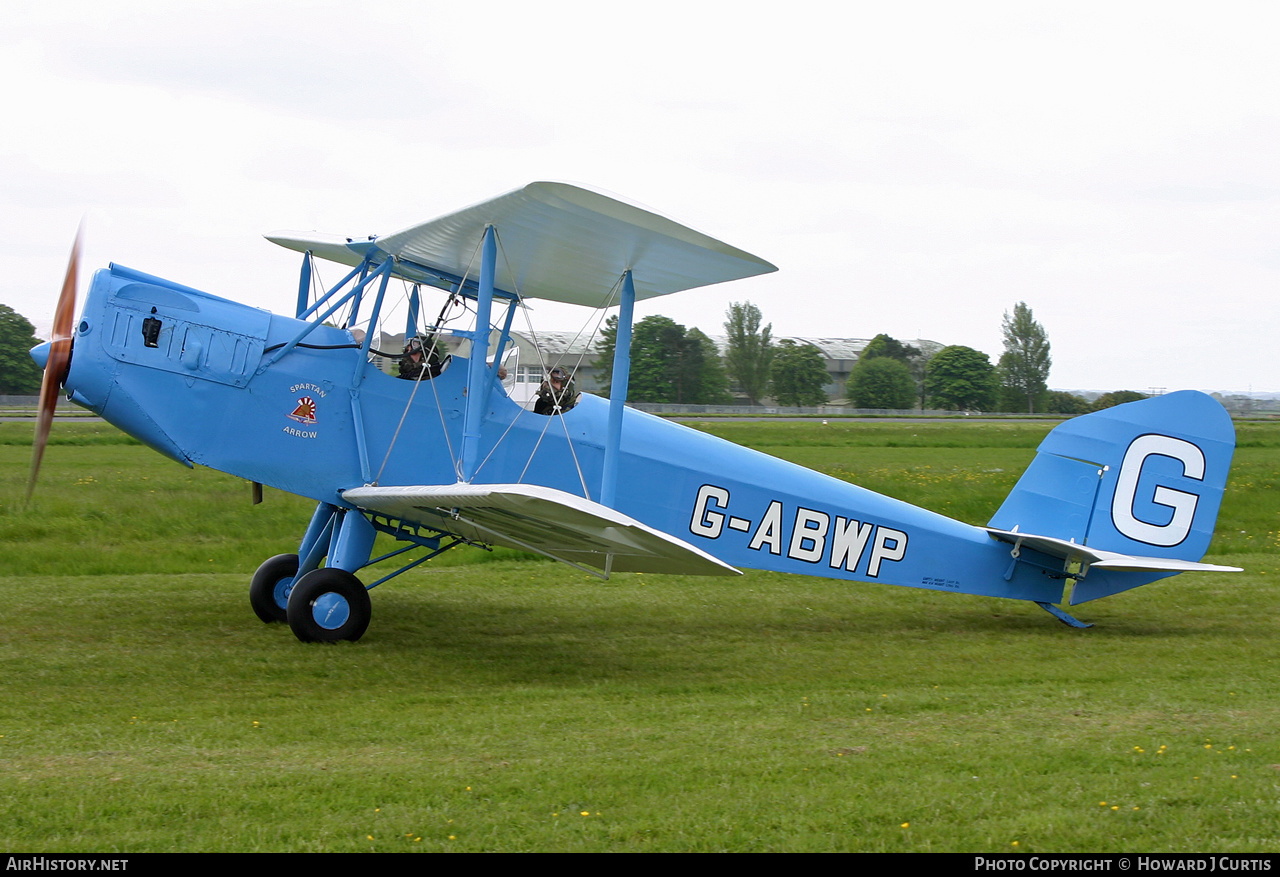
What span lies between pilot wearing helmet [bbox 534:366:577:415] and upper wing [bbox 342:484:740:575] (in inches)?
44.1

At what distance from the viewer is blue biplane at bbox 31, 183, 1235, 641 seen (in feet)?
23.5

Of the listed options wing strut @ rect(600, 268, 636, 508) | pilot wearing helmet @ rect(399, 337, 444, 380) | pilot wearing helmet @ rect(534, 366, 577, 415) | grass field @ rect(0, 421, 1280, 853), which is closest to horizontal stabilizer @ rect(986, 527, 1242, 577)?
grass field @ rect(0, 421, 1280, 853)

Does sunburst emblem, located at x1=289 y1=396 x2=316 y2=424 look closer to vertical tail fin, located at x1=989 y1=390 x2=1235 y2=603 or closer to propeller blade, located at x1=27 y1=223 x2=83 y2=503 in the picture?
propeller blade, located at x1=27 y1=223 x2=83 y2=503

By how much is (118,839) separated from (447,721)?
7.01 ft

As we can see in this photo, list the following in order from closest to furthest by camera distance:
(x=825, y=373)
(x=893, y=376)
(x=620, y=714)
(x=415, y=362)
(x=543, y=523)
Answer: (x=620, y=714) → (x=543, y=523) → (x=415, y=362) → (x=825, y=373) → (x=893, y=376)

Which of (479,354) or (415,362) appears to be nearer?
(479,354)

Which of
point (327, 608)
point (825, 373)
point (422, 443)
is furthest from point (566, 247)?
point (825, 373)

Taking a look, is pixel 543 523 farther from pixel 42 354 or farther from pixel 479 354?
pixel 42 354

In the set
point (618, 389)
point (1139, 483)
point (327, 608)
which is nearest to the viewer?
point (618, 389)

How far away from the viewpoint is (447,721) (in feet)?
18.8

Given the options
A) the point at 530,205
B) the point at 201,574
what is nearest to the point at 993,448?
the point at 201,574

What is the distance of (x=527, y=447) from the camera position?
822cm

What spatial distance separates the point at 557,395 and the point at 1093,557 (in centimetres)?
457

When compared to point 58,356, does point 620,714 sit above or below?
below
